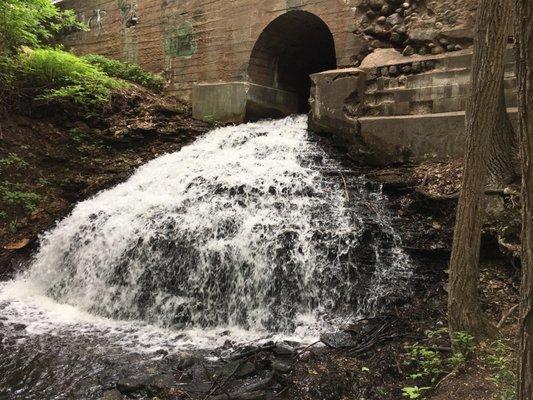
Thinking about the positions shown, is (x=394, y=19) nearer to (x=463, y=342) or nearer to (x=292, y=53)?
(x=292, y=53)

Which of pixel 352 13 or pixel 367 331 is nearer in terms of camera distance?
pixel 367 331

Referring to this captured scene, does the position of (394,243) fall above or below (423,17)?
below

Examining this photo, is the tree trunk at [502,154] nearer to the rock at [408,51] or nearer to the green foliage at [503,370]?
the green foliage at [503,370]

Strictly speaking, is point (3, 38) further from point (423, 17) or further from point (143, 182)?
point (423, 17)

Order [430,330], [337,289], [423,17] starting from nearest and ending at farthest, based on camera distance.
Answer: [430,330] → [337,289] → [423,17]

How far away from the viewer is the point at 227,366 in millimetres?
4375

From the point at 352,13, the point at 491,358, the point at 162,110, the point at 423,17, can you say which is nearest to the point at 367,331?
the point at 491,358

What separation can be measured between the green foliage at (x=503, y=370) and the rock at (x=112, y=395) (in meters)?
3.08

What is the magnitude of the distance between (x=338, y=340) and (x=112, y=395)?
225 centimetres

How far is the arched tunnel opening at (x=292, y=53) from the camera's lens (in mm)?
10906

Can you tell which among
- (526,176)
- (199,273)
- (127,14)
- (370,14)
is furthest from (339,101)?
(127,14)

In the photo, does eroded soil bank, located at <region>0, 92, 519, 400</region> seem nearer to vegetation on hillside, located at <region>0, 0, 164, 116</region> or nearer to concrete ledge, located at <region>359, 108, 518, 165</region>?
concrete ledge, located at <region>359, 108, 518, 165</region>

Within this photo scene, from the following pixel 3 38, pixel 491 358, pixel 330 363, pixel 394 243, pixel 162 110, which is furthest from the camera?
pixel 162 110

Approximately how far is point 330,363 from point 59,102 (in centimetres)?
829
